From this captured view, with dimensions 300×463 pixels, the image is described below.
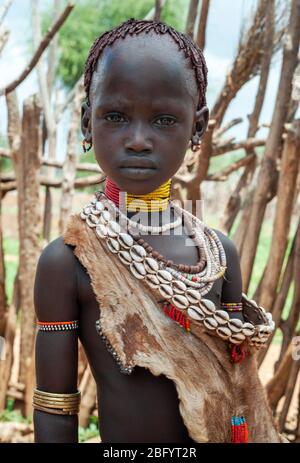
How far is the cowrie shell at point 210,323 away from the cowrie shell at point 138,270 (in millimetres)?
152

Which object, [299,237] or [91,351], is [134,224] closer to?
[91,351]

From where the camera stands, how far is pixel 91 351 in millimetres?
1248

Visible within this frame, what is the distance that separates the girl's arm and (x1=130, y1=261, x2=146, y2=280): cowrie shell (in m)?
0.12

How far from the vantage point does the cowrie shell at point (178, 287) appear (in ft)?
3.88

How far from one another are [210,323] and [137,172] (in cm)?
33

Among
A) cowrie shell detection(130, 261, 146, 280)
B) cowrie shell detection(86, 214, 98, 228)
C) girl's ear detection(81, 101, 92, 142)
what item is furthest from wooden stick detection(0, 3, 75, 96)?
cowrie shell detection(130, 261, 146, 280)

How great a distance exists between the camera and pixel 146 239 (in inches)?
49.6

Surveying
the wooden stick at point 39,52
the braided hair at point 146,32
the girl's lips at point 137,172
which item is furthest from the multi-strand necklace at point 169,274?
the wooden stick at point 39,52

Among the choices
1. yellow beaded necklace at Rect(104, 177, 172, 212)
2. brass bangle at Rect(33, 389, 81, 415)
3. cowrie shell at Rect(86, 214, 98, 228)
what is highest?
yellow beaded necklace at Rect(104, 177, 172, 212)

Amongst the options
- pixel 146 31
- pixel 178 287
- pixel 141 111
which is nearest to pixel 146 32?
pixel 146 31

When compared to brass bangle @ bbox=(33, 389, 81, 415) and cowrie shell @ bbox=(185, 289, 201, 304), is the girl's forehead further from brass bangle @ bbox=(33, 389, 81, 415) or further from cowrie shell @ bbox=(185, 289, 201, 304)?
brass bangle @ bbox=(33, 389, 81, 415)

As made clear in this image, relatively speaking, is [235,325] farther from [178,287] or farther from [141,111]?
[141,111]

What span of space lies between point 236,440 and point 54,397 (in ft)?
1.25

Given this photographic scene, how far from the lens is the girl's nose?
3.64ft
